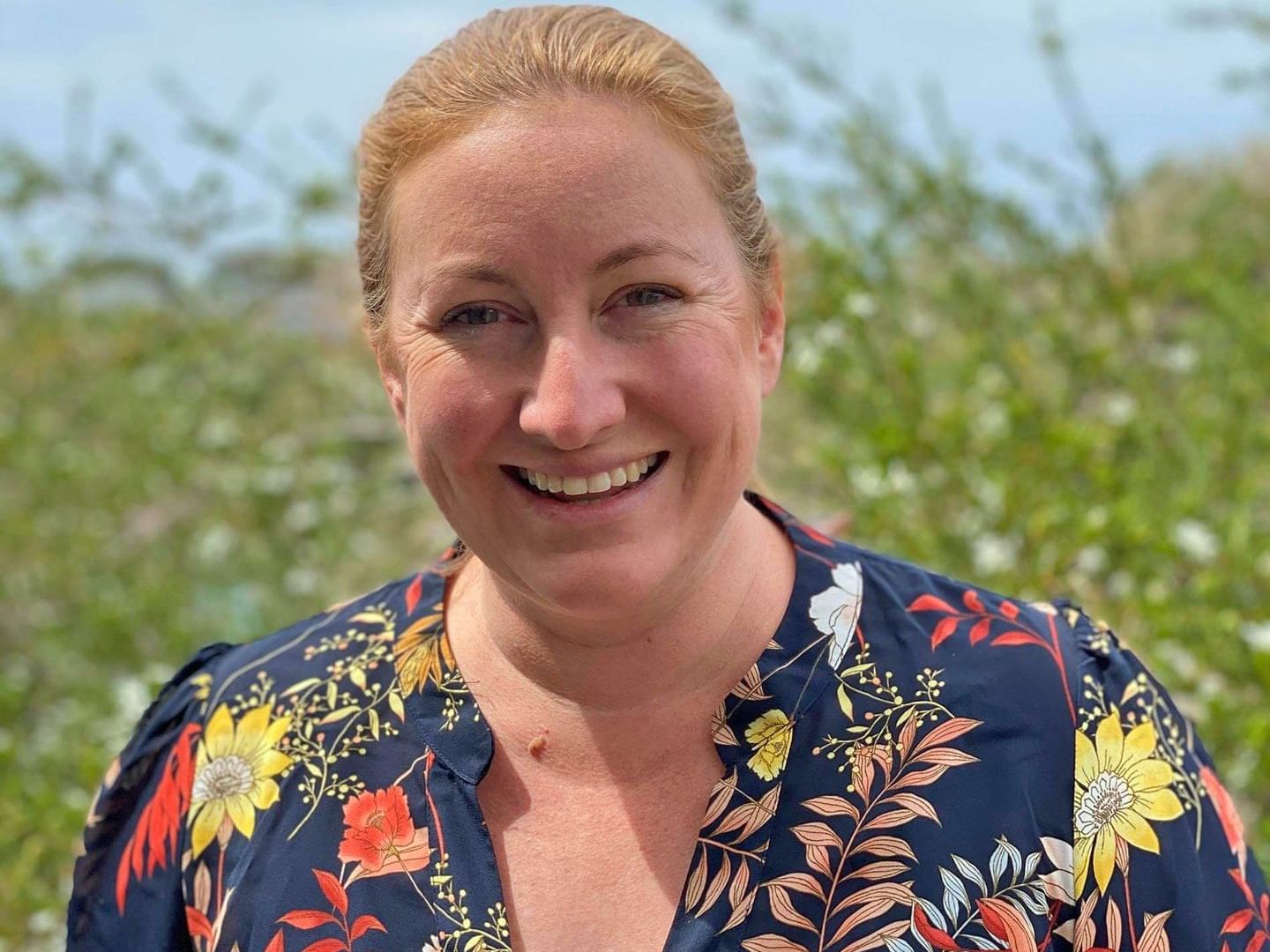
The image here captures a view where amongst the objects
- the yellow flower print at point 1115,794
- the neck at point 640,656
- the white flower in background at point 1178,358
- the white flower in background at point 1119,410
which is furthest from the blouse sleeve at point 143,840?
the white flower in background at point 1178,358

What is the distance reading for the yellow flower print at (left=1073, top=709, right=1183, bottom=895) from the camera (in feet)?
4.93

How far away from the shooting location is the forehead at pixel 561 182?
142cm

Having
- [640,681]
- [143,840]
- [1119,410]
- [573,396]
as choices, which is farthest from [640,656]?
[1119,410]

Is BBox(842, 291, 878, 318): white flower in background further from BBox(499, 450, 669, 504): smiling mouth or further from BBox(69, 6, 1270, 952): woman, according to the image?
BBox(499, 450, 669, 504): smiling mouth

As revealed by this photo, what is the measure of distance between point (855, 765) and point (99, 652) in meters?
3.18

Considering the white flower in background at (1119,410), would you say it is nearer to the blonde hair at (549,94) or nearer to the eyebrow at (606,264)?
the blonde hair at (549,94)

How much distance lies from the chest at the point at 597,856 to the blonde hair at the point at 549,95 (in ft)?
1.79

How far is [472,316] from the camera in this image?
59.2 inches

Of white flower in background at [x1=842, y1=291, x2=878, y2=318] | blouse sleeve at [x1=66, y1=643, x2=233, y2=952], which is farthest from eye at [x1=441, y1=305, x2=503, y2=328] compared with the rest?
white flower in background at [x1=842, y1=291, x2=878, y2=318]

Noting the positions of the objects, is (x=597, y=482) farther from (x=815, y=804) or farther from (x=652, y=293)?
(x=815, y=804)

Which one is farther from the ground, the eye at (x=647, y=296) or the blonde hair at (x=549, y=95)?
the blonde hair at (x=549, y=95)

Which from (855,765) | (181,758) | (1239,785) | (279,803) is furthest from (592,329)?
(1239,785)

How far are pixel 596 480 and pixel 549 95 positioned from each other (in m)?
0.39

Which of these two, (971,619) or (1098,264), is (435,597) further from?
(1098,264)
